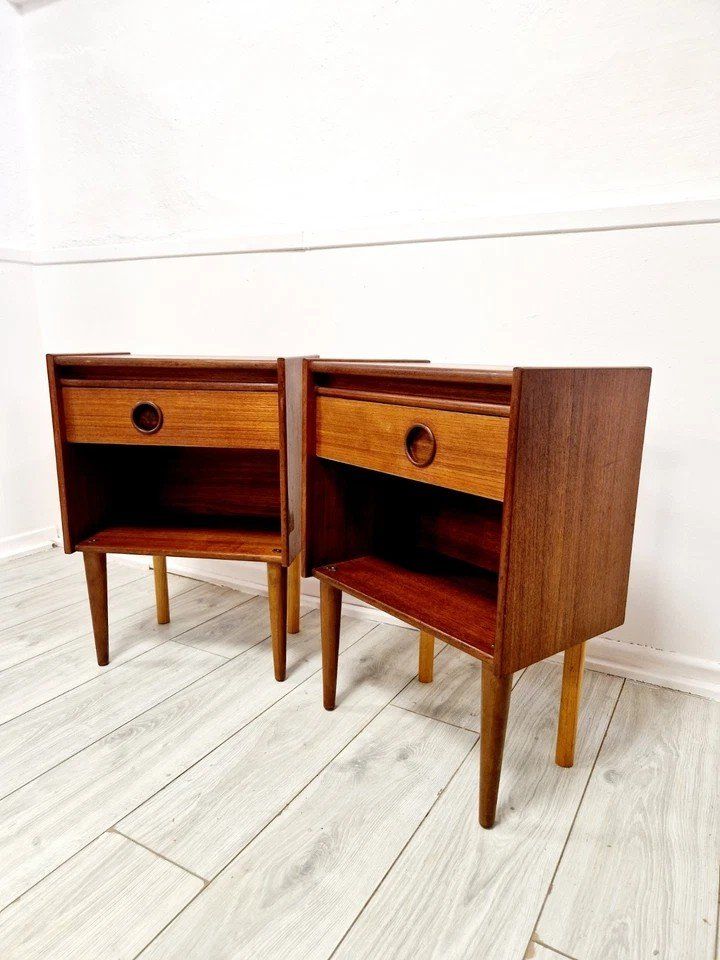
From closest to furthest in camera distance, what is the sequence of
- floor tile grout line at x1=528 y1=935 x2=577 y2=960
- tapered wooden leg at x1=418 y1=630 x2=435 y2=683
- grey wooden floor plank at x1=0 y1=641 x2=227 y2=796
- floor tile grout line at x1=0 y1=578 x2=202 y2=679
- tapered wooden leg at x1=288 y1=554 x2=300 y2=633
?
floor tile grout line at x1=528 y1=935 x2=577 y2=960 → grey wooden floor plank at x1=0 y1=641 x2=227 y2=796 → tapered wooden leg at x1=418 y1=630 x2=435 y2=683 → floor tile grout line at x1=0 y1=578 x2=202 y2=679 → tapered wooden leg at x1=288 y1=554 x2=300 y2=633

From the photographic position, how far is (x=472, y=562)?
1177mm

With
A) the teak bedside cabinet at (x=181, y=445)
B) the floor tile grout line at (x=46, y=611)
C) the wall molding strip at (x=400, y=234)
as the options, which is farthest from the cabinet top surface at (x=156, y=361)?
the floor tile grout line at (x=46, y=611)

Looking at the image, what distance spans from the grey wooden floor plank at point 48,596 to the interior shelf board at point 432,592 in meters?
0.93

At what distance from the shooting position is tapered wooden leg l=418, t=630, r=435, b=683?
1259mm

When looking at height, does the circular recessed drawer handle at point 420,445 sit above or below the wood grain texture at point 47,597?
above

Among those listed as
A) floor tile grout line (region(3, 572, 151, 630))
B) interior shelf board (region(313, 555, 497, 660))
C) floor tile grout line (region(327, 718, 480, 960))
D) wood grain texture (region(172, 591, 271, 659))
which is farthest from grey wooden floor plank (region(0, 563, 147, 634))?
floor tile grout line (region(327, 718, 480, 960))

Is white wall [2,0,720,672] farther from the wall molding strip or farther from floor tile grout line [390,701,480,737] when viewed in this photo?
floor tile grout line [390,701,480,737]

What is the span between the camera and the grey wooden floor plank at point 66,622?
1434 mm

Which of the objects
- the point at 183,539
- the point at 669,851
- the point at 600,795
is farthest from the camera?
the point at 183,539

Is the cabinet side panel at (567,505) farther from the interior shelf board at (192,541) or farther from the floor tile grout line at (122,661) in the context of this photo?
the floor tile grout line at (122,661)

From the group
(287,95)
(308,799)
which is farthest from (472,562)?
(287,95)

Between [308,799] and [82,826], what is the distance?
327mm

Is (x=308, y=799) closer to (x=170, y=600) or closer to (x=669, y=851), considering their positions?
(x=669, y=851)

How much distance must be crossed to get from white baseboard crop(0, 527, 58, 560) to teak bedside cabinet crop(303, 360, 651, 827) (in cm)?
138
